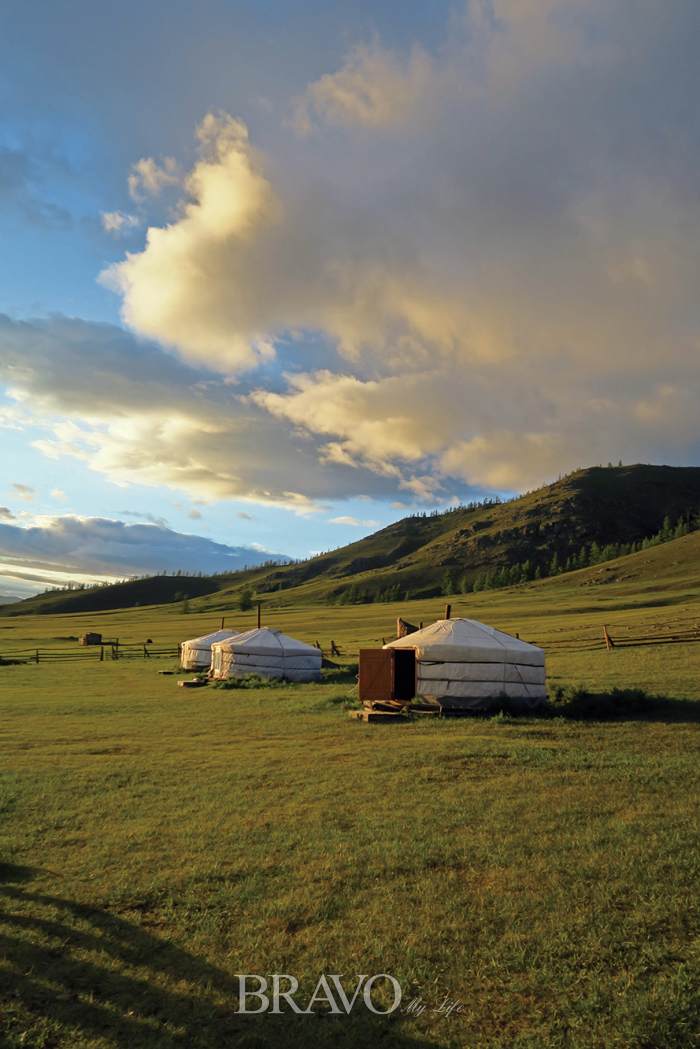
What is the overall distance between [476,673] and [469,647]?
822 millimetres

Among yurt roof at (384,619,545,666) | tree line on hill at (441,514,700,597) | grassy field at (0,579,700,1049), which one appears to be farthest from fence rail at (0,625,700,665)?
tree line on hill at (441,514,700,597)

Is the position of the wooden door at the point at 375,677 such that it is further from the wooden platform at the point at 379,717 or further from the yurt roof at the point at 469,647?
the wooden platform at the point at 379,717

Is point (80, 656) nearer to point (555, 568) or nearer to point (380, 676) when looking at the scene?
point (380, 676)

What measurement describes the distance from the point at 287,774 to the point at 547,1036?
671 cm

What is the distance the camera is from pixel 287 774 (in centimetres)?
977

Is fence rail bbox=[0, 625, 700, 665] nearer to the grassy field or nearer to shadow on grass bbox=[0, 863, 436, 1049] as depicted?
the grassy field

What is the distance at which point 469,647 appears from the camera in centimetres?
1691

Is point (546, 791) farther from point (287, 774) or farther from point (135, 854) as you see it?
point (135, 854)

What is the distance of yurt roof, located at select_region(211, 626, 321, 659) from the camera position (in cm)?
2669

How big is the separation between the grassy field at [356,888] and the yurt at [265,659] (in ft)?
46.8

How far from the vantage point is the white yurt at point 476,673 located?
16.8 metres

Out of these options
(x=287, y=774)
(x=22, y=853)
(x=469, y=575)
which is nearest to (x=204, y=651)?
(x=287, y=774)

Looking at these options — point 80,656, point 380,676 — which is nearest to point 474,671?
point 380,676

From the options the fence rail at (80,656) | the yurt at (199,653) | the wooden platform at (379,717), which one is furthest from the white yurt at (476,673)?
the fence rail at (80,656)
